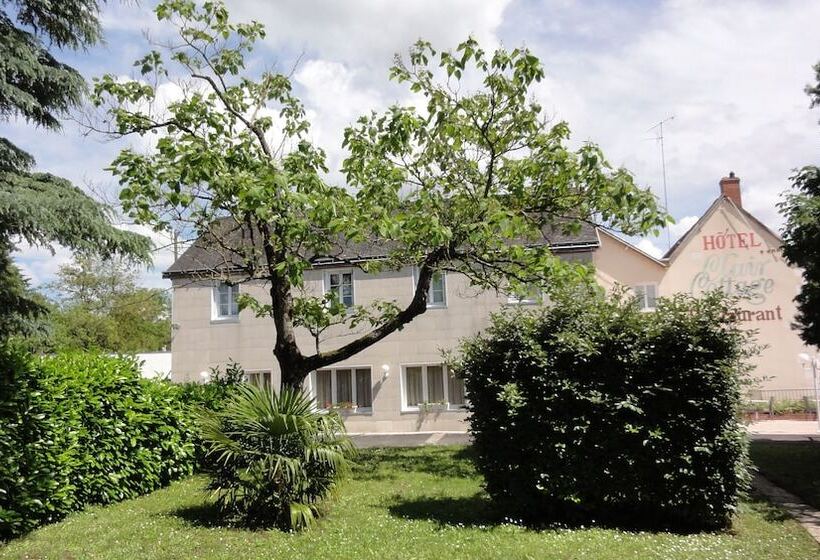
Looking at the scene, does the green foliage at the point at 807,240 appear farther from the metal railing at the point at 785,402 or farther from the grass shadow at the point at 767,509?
the metal railing at the point at 785,402

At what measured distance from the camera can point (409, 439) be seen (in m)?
19.1

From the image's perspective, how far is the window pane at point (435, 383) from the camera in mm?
21453

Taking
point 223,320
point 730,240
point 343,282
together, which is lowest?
point 223,320

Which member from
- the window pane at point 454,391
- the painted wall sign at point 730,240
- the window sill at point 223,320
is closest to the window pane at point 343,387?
the window pane at point 454,391

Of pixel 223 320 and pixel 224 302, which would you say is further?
pixel 224 302

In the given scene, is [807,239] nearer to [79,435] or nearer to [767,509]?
[767,509]

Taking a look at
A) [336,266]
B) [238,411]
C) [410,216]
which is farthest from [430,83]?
[336,266]

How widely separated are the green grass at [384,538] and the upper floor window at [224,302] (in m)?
13.9

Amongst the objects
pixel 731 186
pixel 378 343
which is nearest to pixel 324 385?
pixel 378 343

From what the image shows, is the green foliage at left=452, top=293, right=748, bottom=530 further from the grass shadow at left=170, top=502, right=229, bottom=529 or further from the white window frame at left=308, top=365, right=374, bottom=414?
the white window frame at left=308, top=365, right=374, bottom=414

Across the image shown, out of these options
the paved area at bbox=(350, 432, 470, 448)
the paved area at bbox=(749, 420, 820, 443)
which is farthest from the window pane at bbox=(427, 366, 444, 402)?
the paved area at bbox=(749, 420, 820, 443)

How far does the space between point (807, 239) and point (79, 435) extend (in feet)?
37.3

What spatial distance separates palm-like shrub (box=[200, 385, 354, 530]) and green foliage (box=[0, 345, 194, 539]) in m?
1.82

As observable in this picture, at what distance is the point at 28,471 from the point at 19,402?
823mm
